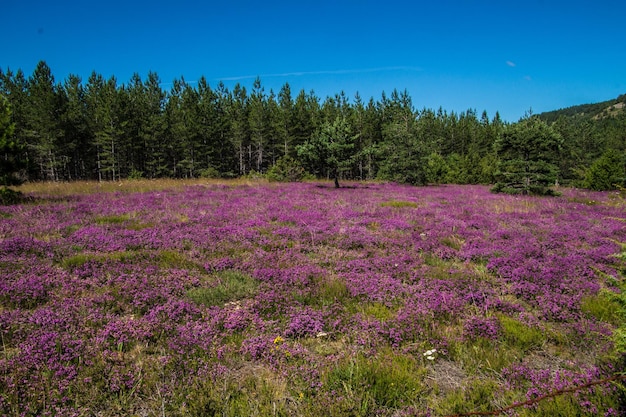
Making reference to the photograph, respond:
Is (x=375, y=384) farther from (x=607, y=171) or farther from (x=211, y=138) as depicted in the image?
(x=211, y=138)

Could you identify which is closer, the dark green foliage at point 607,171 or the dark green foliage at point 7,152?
the dark green foliage at point 7,152

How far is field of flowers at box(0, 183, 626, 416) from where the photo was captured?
10.9 ft

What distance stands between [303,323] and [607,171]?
3534 cm

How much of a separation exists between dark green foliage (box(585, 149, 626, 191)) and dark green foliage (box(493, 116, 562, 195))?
7.69 metres

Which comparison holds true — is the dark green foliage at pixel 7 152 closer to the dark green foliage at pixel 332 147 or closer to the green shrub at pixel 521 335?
the dark green foliage at pixel 332 147

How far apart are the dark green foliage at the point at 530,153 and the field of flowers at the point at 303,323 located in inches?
587

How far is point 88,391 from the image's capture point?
11.1ft

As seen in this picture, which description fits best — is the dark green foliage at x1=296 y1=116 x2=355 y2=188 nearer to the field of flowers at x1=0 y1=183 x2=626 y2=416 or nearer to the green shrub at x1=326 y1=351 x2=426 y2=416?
the field of flowers at x1=0 y1=183 x2=626 y2=416

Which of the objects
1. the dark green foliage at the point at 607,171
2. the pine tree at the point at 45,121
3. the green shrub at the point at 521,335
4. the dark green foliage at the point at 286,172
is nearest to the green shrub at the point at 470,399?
the green shrub at the point at 521,335

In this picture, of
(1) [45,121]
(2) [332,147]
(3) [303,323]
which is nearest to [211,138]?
(1) [45,121]

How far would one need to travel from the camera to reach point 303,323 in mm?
4871

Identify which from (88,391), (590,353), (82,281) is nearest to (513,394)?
(590,353)

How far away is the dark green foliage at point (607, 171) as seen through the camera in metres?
27.0

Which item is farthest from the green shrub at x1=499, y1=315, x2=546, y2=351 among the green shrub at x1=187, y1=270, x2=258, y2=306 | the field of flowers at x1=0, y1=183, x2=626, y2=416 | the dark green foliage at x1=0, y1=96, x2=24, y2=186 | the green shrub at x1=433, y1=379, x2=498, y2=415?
the dark green foliage at x1=0, y1=96, x2=24, y2=186
